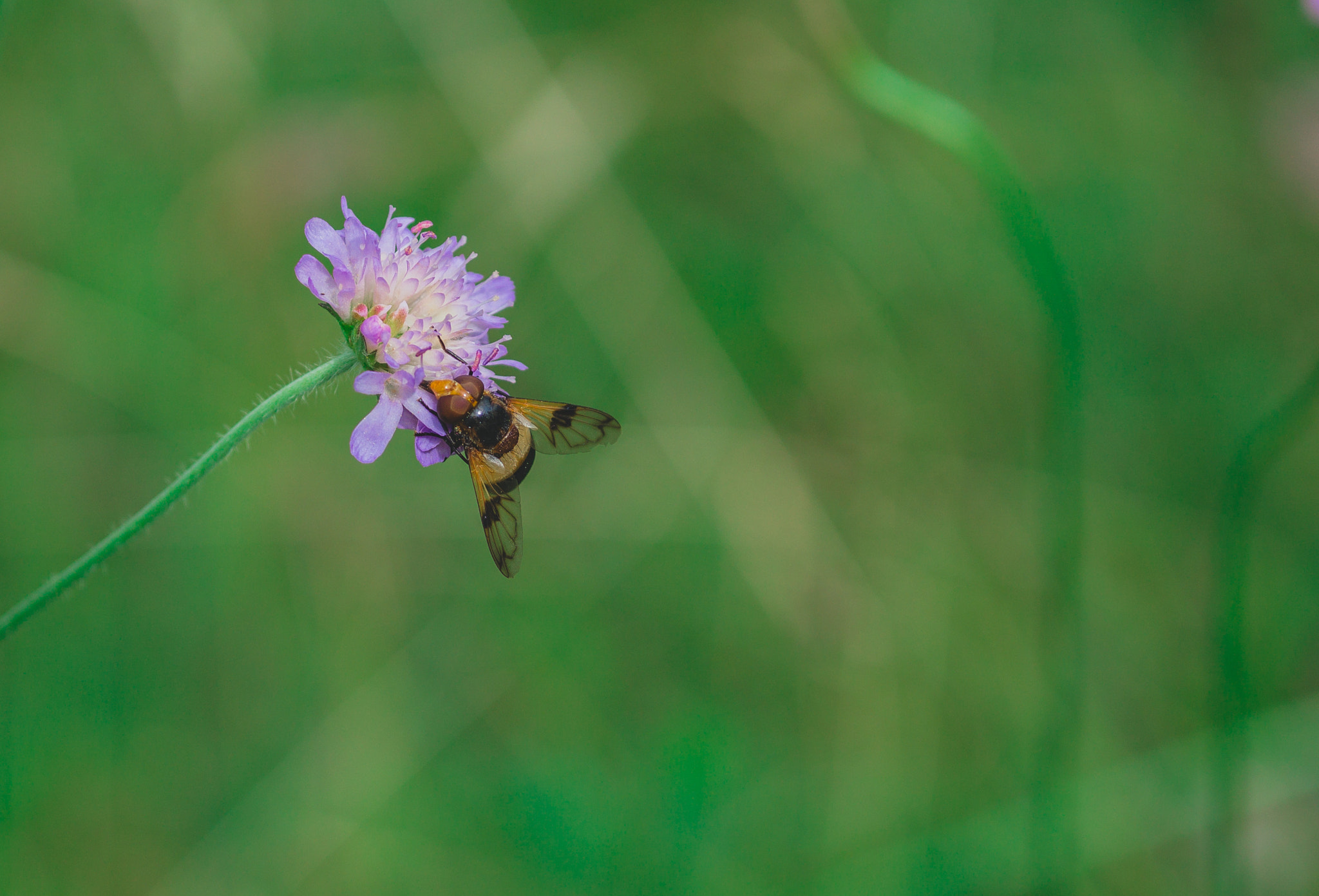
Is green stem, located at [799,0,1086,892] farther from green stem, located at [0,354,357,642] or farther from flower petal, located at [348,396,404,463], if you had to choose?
green stem, located at [0,354,357,642]

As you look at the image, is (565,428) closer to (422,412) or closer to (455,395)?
(455,395)

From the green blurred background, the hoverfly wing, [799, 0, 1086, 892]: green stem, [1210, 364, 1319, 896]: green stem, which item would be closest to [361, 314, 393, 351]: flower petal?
the hoverfly wing

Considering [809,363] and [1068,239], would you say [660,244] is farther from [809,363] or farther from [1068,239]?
[1068,239]

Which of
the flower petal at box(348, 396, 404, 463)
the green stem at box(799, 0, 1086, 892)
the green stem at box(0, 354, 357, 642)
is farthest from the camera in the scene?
the green stem at box(799, 0, 1086, 892)

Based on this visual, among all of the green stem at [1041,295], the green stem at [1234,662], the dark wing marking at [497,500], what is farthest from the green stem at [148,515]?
the green stem at [1234,662]

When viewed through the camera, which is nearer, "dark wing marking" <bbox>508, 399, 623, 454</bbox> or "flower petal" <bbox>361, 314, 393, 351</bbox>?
"flower petal" <bbox>361, 314, 393, 351</bbox>

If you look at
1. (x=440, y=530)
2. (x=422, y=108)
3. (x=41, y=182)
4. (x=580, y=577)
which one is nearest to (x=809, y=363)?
(x=580, y=577)

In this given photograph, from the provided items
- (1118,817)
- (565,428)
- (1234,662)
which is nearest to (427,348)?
(565,428)

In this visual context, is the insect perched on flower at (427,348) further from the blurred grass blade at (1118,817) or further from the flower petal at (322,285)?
the blurred grass blade at (1118,817)
